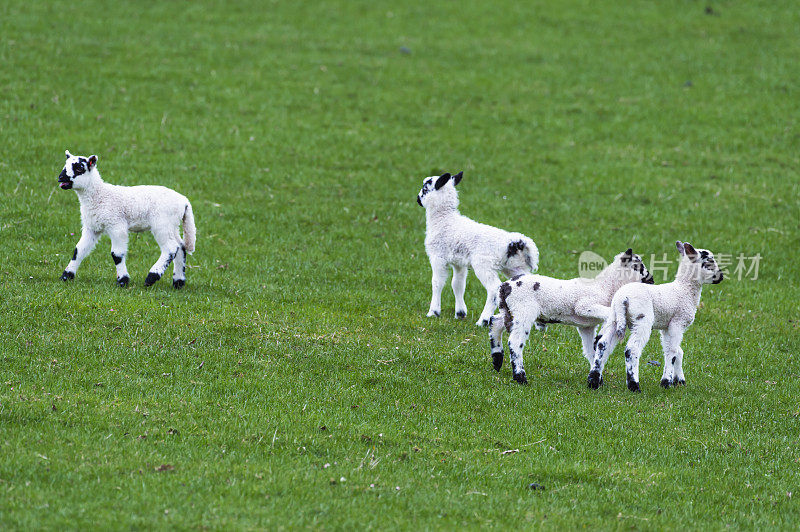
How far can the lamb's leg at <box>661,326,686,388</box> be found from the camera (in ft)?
41.1

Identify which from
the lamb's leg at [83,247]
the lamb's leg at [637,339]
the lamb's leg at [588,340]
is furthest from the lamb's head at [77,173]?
the lamb's leg at [637,339]

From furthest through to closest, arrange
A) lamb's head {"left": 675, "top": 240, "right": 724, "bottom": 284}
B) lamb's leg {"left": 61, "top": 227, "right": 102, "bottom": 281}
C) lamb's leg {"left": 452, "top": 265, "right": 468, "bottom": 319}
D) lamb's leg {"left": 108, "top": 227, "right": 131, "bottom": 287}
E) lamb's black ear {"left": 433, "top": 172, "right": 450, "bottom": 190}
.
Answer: lamb's leg {"left": 452, "top": 265, "right": 468, "bottom": 319}
lamb's black ear {"left": 433, "top": 172, "right": 450, "bottom": 190}
lamb's leg {"left": 61, "top": 227, "right": 102, "bottom": 281}
lamb's leg {"left": 108, "top": 227, "right": 131, "bottom": 287}
lamb's head {"left": 675, "top": 240, "right": 724, "bottom": 284}

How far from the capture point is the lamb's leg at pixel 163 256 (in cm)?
1468

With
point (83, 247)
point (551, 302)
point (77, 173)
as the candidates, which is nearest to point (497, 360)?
point (551, 302)

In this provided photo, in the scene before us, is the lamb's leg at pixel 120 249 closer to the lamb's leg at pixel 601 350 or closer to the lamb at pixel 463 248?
the lamb at pixel 463 248

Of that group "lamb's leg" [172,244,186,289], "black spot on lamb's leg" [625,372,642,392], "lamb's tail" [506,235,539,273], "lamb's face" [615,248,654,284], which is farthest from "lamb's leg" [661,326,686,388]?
"lamb's leg" [172,244,186,289]

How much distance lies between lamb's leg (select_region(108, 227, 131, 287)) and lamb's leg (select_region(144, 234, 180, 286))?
0.38m

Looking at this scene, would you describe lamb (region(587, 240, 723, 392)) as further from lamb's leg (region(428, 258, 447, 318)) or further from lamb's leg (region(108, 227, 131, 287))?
lamb's leg (region(108, 227, 131, 287))

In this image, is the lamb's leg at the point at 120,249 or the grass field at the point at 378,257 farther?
the lamb's leg at the point at 120,249

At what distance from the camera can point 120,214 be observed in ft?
47.4

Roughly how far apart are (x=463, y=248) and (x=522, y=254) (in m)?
1.02

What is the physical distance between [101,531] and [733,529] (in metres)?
6.00

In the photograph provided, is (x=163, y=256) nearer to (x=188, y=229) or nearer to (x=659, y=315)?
(x=188, y=229)

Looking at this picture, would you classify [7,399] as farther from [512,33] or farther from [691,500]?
[512,33]
